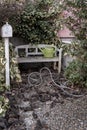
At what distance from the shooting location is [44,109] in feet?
13.7

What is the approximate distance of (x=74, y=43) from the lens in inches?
143

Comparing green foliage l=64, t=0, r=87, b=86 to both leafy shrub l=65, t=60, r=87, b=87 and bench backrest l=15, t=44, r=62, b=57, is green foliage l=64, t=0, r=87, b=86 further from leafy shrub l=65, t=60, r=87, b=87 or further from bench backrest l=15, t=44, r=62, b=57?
bench backrest l=15, t=44, r=62, b=57

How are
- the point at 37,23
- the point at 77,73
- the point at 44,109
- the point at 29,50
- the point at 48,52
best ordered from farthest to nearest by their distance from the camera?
the point at 29,50, the point at 37,23, the point at 48,52, the point at 77,73, the point at 44,109

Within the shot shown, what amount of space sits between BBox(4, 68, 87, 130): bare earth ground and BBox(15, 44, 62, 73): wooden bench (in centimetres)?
85

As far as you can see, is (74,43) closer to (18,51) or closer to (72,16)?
(72,16)

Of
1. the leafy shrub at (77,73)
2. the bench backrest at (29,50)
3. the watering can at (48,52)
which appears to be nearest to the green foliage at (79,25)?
the leafy shrub at (77,73)

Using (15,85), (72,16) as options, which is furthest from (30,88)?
(72,16)

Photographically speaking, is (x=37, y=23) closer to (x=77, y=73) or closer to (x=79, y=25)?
(x=77, y=73)

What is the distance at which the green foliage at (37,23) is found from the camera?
6102mm

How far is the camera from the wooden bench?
19.4ft

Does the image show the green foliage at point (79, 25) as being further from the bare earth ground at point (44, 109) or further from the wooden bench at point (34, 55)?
the wooden bench at point (34, 55)

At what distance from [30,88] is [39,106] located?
0.89m

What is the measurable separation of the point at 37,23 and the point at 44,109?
270 centimetres

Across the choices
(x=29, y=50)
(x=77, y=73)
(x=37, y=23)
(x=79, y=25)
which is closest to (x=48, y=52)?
(x=29, y=50)
